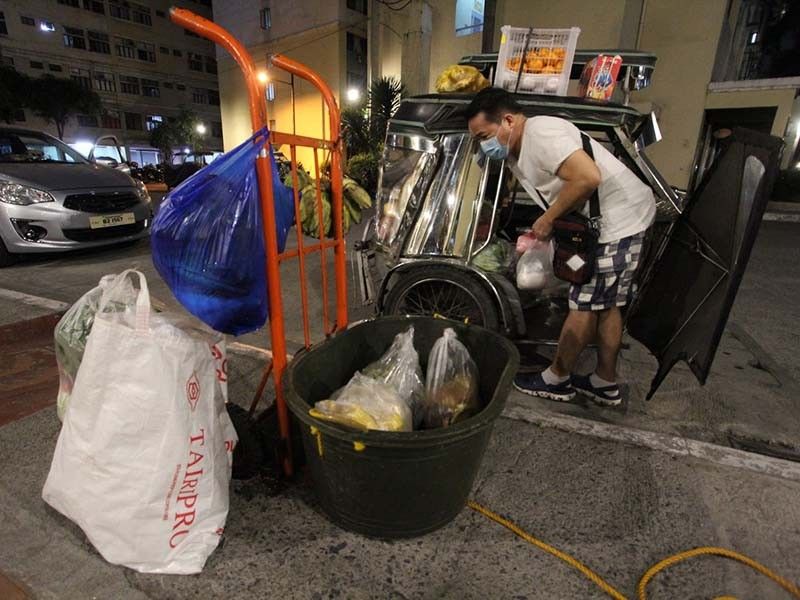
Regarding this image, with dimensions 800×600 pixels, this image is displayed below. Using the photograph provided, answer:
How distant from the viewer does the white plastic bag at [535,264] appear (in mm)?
2693

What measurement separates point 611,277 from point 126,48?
44.9 meters

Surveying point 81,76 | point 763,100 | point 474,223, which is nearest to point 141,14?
point 81,76

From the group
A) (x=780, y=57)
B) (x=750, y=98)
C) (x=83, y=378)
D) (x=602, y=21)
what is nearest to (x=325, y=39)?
(x=602, y=21)

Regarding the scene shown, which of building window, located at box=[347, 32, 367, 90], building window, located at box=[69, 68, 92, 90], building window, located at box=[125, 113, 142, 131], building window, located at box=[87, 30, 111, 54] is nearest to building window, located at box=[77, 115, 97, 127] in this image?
building window, located at box=[69, 68, 92, 90]

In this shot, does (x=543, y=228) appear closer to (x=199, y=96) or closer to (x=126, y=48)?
(x=126, y=48)

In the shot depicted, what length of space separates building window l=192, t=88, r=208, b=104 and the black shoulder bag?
149 feet

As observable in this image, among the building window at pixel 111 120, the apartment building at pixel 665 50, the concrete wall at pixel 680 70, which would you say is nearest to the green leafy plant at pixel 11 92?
the building window at pixel 111 120

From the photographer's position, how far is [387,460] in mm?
1397

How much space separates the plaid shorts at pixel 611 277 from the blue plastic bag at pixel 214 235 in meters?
1.77

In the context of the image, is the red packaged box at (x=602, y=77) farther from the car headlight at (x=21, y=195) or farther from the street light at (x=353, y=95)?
the street light at (x=353, y=95)

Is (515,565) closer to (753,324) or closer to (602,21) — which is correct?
(753,324)

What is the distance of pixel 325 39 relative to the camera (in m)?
20.1

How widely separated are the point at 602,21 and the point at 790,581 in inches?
499

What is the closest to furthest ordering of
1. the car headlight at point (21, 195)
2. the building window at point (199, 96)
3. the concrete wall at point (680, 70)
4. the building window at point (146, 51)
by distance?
the car headlight at point (21, 195) < the concrete wall at point (680, 70) < the building window at point (146, 51) < the building window at point (199, 96)
